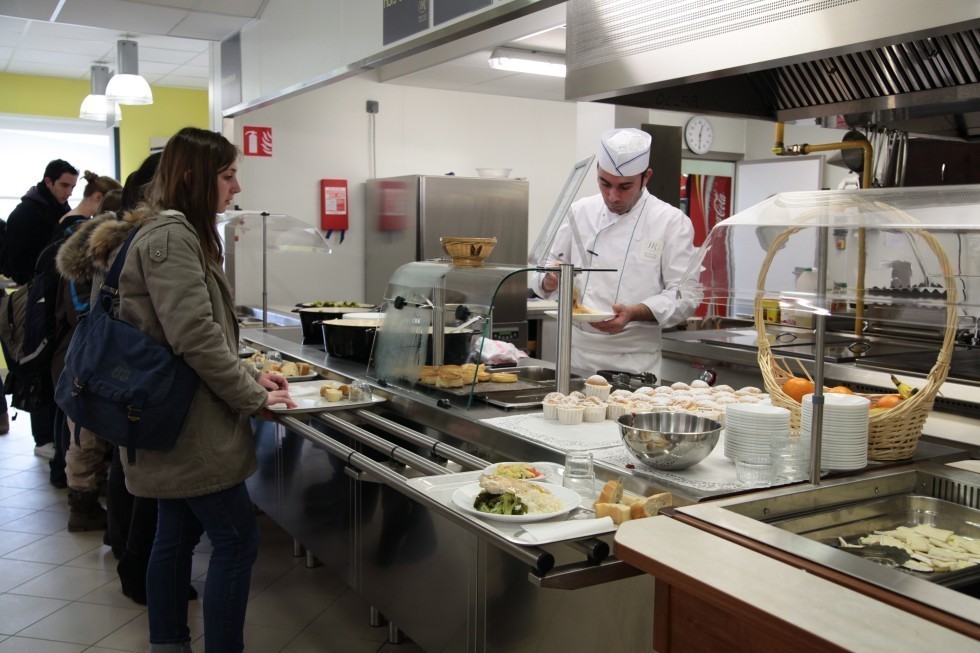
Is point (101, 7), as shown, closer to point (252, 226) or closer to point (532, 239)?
point (252, 226)

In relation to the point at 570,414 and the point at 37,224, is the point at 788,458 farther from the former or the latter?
the point at 37,224

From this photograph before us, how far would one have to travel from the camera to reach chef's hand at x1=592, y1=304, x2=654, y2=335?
10.7 ft

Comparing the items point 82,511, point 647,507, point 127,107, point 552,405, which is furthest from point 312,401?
point 127,107

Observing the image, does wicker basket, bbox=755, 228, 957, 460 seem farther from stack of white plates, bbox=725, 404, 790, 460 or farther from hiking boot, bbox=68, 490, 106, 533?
hiking boot, bbox=68, 490, 106, 533

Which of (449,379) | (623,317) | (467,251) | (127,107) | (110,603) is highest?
(127,107)

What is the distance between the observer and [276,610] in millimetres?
3229

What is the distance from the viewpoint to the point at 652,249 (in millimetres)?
3506

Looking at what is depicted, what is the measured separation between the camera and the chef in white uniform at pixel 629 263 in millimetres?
3355

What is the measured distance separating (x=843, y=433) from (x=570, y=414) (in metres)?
0.71

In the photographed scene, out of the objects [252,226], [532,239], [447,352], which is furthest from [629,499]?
[532,239]

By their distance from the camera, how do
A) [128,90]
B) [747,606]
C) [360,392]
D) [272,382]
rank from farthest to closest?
[128,90] < [360,392] < [272,382] < [747,606]

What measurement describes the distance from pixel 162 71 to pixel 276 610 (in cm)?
759

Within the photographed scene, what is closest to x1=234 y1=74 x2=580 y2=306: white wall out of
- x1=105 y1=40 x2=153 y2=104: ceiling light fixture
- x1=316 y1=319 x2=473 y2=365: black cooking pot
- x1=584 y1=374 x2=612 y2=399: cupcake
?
x1=105 y1=40 x2=153 y2=104: ceiling light fixture

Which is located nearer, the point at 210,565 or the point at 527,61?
the point at 210,565
